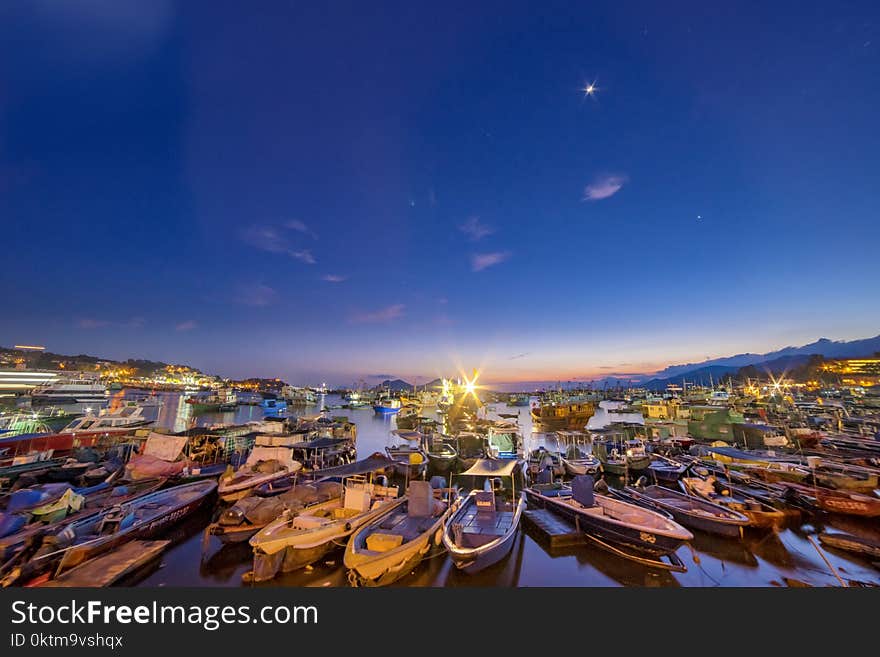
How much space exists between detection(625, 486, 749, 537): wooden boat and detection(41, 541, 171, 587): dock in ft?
63.9

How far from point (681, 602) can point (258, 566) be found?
36.0ft

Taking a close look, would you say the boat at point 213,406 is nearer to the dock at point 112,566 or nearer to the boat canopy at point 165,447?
the boat canopy at point 165,447

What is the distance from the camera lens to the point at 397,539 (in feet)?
33.5

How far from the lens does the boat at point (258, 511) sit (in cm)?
1216

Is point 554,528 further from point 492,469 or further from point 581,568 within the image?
point 492,469

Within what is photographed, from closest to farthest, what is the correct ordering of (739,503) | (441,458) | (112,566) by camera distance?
(112,566)
(739,503)
(441,458)

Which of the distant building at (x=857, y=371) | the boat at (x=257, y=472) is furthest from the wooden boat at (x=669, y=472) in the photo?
the distant building at (x=857, y=371)

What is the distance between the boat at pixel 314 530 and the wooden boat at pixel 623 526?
7853mm

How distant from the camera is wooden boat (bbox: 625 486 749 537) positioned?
13.2m

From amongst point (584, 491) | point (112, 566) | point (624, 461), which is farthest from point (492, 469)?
point (112, 566)

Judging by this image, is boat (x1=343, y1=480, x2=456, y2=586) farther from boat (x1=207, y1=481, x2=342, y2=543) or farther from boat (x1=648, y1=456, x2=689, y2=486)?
boat (x1=648, y1=456, x2=689, y2=486)

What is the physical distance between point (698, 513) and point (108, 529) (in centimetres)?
2237

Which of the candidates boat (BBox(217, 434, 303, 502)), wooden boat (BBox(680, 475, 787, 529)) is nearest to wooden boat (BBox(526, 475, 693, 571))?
wooden boat (BBox(680, 475, 787, 529))

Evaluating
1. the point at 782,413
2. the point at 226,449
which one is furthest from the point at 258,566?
the point at 782,413
